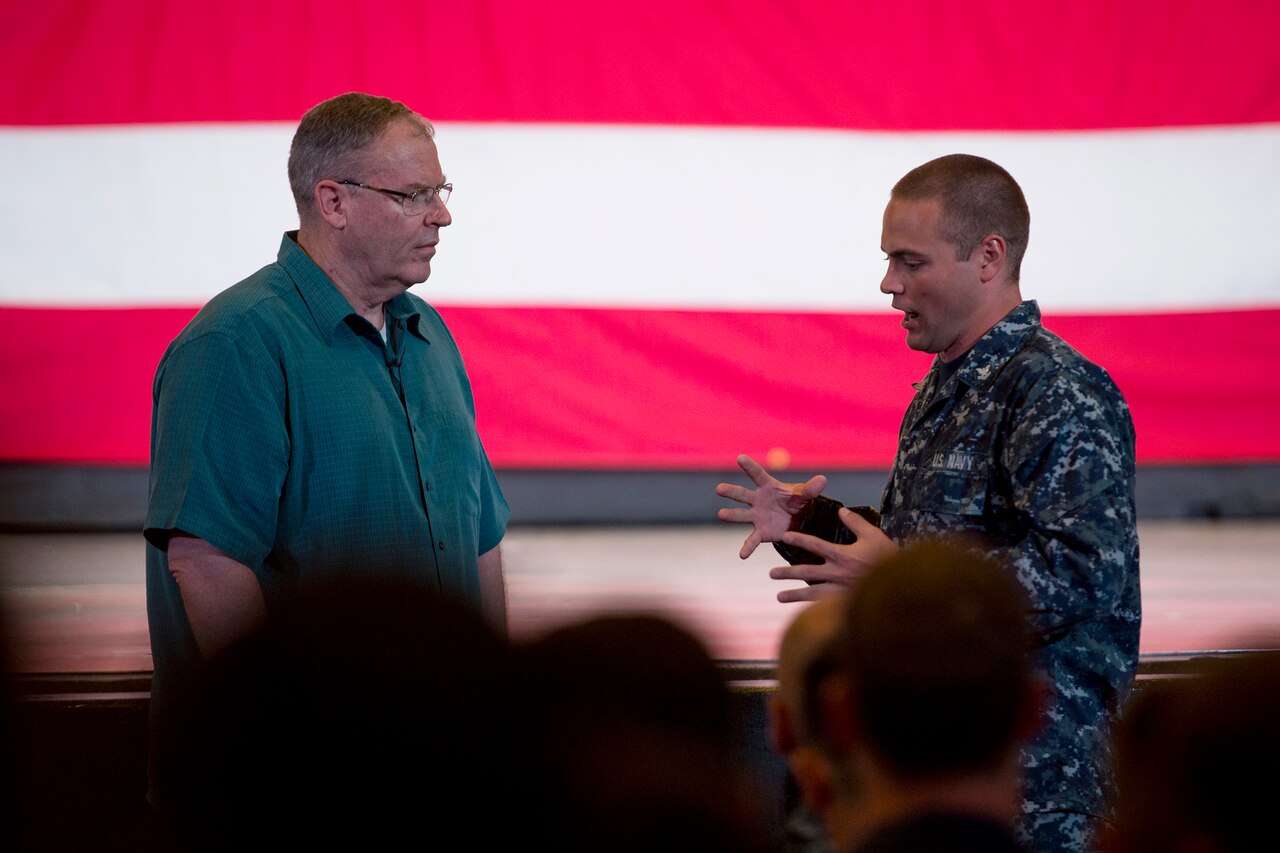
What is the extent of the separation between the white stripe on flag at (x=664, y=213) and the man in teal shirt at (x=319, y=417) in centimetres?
143

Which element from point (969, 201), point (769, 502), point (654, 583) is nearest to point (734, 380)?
point (654, 583)

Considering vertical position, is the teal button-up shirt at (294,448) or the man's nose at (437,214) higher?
the man's nose at (437,214)

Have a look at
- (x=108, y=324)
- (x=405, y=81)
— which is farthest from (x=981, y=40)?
(x=108, y=324)

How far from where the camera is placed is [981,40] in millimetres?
3209

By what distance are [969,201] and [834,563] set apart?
0.51 m

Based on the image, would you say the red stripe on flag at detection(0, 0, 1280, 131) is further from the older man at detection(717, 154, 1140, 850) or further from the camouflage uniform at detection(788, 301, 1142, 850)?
the camouflage uniform at detection(788, 301, 1142, 850)

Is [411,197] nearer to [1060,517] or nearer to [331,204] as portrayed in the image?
[331,204]

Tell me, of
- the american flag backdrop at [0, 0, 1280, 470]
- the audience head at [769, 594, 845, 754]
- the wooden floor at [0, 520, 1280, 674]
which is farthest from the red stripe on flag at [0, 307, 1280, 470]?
the audience head at [769, 594, 845, 754]

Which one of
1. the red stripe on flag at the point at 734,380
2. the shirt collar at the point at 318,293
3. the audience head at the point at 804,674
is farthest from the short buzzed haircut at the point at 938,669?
the red stripe on flag at the point at 734,380

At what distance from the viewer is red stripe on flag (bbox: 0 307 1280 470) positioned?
3170 mm

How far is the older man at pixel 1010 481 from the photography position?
146 centimetres

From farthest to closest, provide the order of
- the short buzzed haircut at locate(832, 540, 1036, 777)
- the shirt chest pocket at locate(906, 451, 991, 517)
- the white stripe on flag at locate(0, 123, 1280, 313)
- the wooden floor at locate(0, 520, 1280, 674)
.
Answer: the white stripe on flag at locate(0, 123, 1280, 313), the wooden floor at locate(0, 520, 1280, 674), the shirt chest pocket at locate(906, 451, 991, 517), the short buzzed haircut at locate(832, 540, 1036, 777)

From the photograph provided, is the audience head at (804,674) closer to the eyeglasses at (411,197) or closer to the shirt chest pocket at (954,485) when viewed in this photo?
the shirt chest pocket at (954,485)

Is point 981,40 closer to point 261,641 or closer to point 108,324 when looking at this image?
point 108,324
